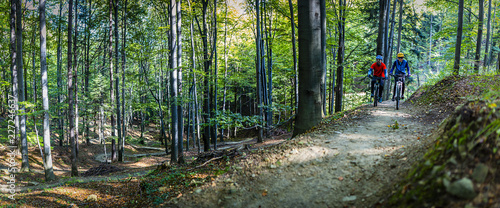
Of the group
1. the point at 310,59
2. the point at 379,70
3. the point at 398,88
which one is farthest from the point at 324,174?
the point at 379,70

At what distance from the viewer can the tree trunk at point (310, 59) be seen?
6.02m

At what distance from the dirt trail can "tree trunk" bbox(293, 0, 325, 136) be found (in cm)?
106

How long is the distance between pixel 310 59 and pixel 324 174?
3175 mm

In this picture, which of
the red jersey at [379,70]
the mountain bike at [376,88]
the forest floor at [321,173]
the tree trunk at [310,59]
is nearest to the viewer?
the forest floor at [321,173]

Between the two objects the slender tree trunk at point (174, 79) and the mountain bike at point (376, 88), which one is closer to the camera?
the mountain bike at point (376, 88)

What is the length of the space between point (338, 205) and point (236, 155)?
10.0 feet

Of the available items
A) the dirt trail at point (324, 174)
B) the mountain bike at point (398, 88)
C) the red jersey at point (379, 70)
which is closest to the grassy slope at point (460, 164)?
the dirt trail at point (324, 174)

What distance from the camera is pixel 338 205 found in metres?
3.07

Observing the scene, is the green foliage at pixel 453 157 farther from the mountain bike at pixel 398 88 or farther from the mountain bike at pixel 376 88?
the mountain bike at pixel 376 88

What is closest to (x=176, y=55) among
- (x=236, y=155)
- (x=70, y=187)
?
(x=70, y=187)

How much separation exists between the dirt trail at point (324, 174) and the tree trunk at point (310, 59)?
106 centimetres

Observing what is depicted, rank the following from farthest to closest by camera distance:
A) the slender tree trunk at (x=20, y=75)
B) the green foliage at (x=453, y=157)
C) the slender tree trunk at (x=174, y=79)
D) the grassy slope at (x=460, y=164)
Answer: the slender tree trunk at (x=20, y=75), the slender tree trunk at (x=174, y=79), the green foliage at (x=453, y=157), the grassy slope at (x=460, y=164)

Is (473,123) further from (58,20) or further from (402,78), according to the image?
(58,20)

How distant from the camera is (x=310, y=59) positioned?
239 inches
